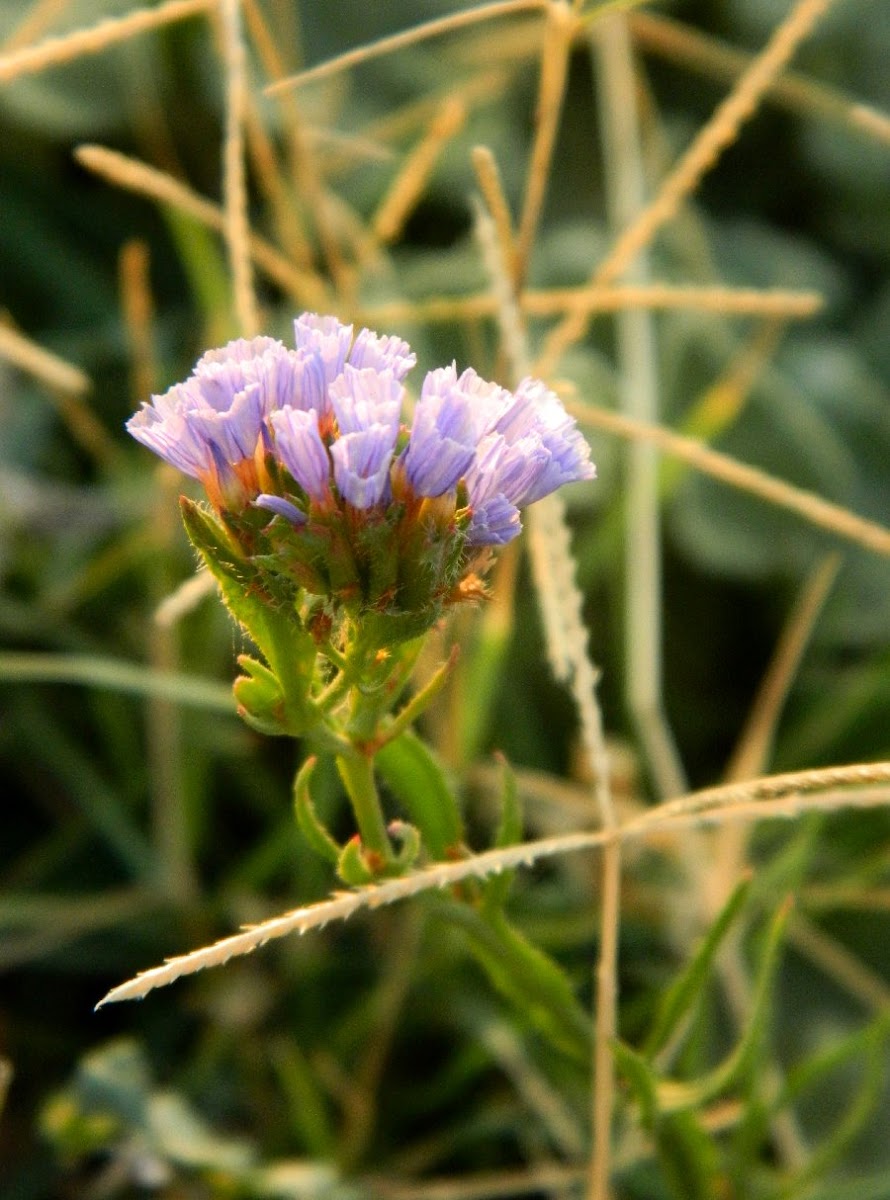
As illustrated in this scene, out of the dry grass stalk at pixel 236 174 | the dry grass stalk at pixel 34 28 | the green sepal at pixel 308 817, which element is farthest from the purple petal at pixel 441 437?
the dry grass stalk at pixel 34 28

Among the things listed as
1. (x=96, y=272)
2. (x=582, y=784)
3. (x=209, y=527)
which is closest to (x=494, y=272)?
(x=209, y=527)

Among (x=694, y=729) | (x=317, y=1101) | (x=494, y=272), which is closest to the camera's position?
(x=494, y=272)

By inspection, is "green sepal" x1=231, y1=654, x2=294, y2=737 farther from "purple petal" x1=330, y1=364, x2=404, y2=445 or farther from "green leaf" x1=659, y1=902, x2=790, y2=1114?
"green leaf" x1=659, y1=902, x2=790, y2=1114

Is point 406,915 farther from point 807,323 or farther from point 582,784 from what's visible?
point 807,323

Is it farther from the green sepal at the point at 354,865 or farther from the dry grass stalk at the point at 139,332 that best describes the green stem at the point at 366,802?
the dry grass stalk at the point at 139,332

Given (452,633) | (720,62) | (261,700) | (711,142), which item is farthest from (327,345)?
(720,62)

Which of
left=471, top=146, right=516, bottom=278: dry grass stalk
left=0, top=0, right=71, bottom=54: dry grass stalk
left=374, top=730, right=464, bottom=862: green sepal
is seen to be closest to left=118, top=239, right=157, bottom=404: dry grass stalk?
left=0, top=0, right=71, bottom=54: dry grass stalk
